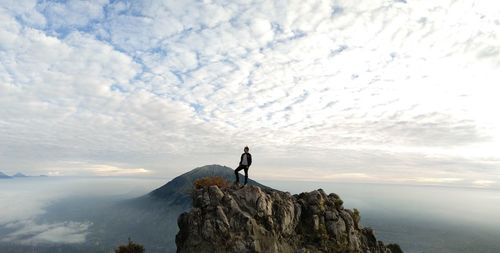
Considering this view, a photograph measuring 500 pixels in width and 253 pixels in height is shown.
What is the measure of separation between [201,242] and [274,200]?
13033 millimetres

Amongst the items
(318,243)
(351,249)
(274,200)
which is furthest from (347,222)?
(274,200)

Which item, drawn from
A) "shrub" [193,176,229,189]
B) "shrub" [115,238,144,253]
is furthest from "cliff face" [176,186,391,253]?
"shrub" [115,238,144,253]

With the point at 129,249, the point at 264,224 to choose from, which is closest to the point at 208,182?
the point at 264,224

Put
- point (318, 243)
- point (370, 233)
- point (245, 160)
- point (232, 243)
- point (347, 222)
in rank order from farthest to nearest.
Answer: point (370, 233)
point (347, 222)
point (318, 243)
point (245, 160)
point (232, 243)

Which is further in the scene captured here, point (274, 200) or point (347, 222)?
point (347, 222)

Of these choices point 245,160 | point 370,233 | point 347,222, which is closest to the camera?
point 245,160

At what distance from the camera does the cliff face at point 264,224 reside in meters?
43.9

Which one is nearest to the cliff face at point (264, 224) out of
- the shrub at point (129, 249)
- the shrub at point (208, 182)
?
the shrub at point (208, 182)

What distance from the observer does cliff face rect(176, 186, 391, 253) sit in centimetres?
4394

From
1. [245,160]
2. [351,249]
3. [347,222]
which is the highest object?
[245,160]

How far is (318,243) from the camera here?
162ft

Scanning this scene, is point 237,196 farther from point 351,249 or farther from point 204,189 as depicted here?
point 351,249

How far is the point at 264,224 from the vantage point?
1836 inches

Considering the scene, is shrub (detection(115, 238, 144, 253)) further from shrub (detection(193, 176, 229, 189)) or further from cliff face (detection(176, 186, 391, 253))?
shrub (detection(193, 176, 229, 189))
